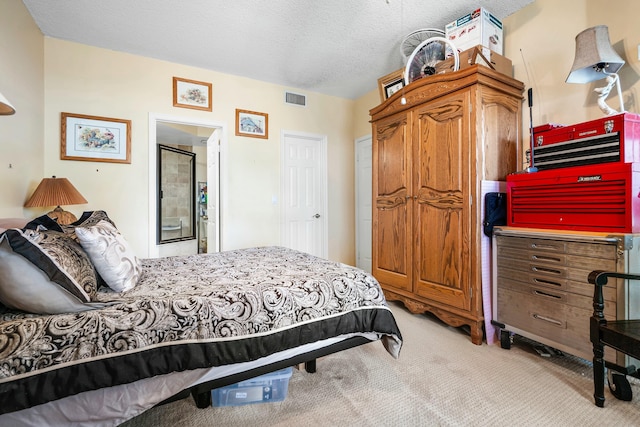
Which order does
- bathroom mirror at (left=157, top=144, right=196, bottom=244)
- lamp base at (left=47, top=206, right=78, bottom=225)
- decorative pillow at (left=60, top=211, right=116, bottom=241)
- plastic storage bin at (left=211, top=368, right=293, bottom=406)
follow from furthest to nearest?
bathroom mirror at (left=157, top=144, right=196, bottom=244)
lamp base at (left=47, top=206, right=78, bottom=225)
decorative pillow at (left=60, top=211, right=116, bottom=241)
plastic storage bin at (left=211, top=368, right=293, bottom=406)

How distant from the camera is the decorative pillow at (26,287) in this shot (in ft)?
3.42

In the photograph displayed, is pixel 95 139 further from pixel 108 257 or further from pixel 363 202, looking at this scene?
pixel 363 202

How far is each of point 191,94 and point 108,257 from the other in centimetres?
261

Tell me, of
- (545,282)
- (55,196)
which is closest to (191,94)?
(55,196)

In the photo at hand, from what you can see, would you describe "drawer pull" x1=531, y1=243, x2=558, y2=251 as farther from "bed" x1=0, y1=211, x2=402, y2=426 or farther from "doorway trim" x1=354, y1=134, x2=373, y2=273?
"doorway trim" x1=354, y1=134, x2=373, y2=273

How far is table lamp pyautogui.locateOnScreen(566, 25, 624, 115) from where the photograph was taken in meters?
1.76

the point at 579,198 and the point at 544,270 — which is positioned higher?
the point at 579,198

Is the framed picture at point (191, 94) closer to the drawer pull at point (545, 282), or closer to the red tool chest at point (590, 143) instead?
the red tool chest at point (590, 143)

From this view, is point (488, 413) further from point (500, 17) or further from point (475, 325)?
point (500, 17)

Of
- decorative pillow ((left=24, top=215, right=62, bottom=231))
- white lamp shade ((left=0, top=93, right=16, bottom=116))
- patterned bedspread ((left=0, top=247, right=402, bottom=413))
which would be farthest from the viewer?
decorative pillow ((left=24, top=215, right=62, bottom=231))

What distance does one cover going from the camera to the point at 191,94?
11.3 feet

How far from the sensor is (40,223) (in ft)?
4.54

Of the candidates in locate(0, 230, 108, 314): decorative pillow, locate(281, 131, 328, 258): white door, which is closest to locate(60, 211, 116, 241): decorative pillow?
locate(0, 230, 108, 314): decorative pillow

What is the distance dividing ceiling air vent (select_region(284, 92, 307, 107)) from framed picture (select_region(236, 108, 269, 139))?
40 centimetres
